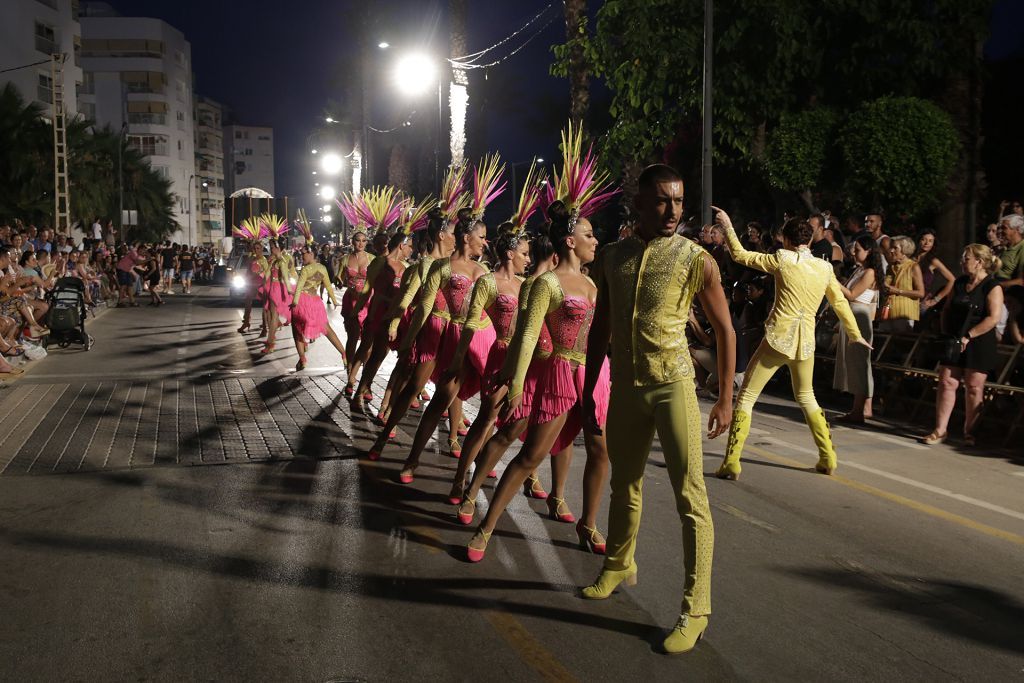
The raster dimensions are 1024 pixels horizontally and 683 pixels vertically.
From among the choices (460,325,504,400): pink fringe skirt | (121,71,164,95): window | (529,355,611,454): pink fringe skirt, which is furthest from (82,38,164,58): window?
(529,355,611,454): pink fringe skirt

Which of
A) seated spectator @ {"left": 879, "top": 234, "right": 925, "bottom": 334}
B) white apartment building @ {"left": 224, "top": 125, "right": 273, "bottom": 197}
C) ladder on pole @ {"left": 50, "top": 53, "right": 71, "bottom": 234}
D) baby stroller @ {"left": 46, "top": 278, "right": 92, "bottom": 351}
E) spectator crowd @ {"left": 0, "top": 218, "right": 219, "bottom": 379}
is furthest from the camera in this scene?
white apartment building @ {"left": 224, "top": 125, "right": 273, "bottom": 197}

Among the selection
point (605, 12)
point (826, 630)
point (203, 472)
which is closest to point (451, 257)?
point (203, 472)

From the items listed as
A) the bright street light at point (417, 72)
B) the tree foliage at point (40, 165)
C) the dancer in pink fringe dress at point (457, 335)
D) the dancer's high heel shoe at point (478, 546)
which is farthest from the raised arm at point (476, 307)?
the tree foliage at point (40, 165)

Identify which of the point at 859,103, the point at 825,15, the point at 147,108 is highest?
the point at 147,108

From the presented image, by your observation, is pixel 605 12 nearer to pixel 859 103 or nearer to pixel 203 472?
pixel 859 103

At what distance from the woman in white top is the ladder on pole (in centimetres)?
2795

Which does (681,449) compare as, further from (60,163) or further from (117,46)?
(117,46)

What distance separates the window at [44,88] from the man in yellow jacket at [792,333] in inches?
1759

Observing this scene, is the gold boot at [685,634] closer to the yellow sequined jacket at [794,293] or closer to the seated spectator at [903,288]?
the yellow sequined jacket at [794,293]

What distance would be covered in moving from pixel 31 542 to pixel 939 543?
544 centimetres

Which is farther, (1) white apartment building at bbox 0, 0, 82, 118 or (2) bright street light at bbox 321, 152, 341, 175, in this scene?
(2) bright street light at bbox 321, 152, 341, 175

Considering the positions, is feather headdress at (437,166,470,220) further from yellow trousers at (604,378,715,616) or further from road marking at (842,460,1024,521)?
yellow trousers at (604,378,715,616)

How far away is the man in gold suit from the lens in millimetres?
4375

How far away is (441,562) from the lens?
18.2 feet
